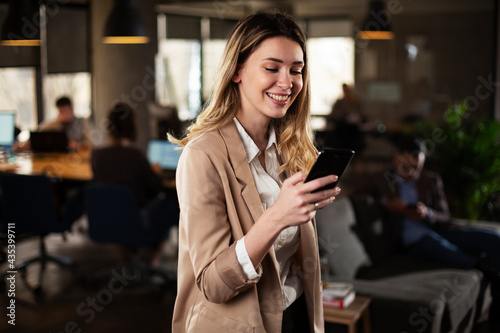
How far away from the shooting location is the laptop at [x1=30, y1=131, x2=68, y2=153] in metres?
6.56

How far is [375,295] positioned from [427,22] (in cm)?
478

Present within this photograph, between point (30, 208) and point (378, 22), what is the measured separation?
15.6 feet

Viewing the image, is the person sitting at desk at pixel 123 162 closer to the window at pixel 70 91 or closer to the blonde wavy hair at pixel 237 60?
the window at pixel 70 91

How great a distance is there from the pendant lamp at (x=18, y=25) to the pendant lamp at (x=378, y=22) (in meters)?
4.15

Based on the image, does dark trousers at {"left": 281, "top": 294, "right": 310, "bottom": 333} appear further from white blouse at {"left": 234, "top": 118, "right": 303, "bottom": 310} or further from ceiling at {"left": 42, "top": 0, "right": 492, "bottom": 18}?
ceiling at {"left": 42, "top": 0, "right": 492, "bottom": 18}

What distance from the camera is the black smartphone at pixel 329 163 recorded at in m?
1.23

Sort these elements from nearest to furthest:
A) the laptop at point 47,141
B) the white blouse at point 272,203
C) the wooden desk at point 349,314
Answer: the white blouse at point 272,203
the wooden desk at point 349,314
the laptop at point 47,141

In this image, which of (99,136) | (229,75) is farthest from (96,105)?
(229,75)

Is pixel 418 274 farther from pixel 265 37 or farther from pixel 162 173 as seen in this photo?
pixel 265 37

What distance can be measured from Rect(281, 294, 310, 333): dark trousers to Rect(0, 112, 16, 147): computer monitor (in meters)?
4.68

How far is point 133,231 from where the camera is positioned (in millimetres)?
4684

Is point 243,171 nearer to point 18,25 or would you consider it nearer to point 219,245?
point 219,245

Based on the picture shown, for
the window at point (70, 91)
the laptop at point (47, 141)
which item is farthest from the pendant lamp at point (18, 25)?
the window at point (70, 91)

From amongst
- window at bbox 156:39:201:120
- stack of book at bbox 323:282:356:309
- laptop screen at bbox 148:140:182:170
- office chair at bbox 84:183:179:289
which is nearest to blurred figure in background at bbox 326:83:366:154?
window at bbox 156:39:201:120
